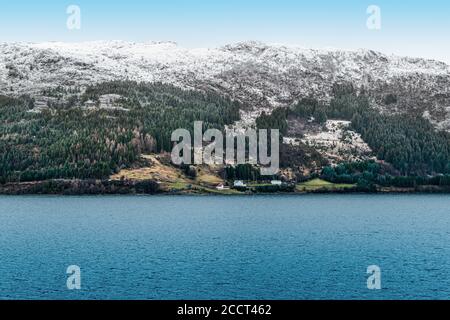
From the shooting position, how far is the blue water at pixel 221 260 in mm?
97125

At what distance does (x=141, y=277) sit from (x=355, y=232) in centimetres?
8778

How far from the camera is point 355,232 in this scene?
577 ft

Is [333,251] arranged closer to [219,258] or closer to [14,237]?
[219,258]

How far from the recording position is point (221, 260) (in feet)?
406

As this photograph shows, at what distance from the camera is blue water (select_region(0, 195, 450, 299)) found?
97.1 metres
